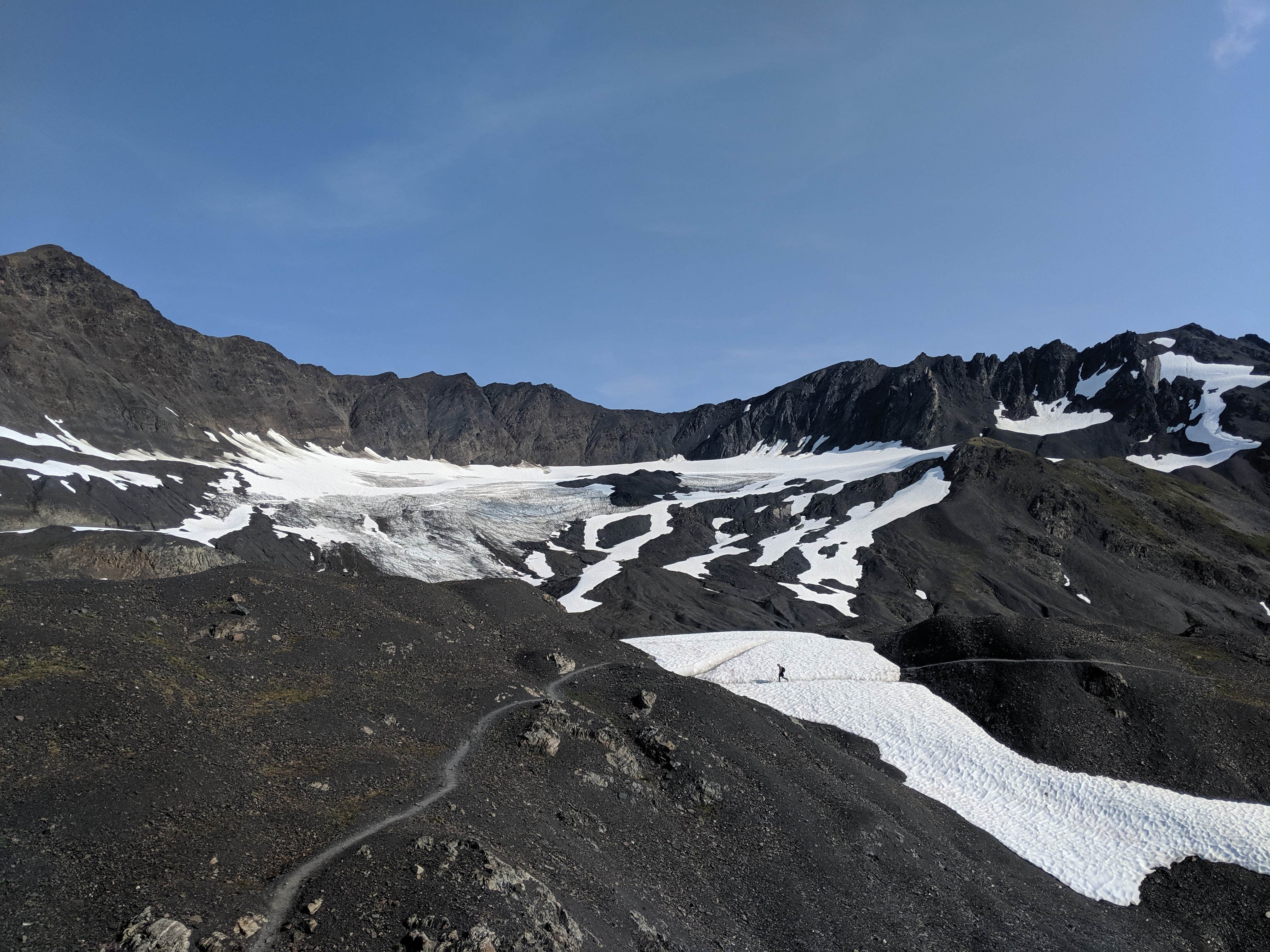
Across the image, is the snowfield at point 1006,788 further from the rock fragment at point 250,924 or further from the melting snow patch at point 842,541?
the melting snow patch at point 842,541

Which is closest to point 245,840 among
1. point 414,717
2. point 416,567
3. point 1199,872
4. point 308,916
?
point 308,916

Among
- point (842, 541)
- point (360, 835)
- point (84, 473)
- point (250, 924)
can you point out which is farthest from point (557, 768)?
point (84, 473)

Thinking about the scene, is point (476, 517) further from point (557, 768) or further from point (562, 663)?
point (557, 768)

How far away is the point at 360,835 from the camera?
1897 centimetres

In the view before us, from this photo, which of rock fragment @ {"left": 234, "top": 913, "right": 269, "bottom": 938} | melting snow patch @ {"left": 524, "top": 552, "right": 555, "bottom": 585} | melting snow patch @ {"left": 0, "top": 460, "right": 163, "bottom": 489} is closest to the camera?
rock fragment @ {"left": 234, "top": 913, "right": 269, "bottom": 938}

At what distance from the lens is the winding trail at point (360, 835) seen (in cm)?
1538

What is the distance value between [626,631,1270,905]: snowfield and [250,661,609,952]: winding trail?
22385 mm

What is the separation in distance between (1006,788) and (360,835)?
33.3 m

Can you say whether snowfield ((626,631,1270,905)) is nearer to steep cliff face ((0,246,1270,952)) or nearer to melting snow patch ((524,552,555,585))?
steep cliff face ((0,246,1270,952))

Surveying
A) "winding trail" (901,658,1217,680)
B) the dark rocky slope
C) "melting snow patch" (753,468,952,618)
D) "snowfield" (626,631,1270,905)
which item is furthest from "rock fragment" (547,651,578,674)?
"melting snow patch" (753,468,952,618)

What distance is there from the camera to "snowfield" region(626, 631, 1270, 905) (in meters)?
32.7

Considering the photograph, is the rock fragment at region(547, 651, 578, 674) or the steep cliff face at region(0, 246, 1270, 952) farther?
the rock fragment at region(547, 651, 578, 674)

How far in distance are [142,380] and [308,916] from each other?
20372 cm

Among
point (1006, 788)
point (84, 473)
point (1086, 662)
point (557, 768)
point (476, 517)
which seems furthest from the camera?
point (476, 517)
